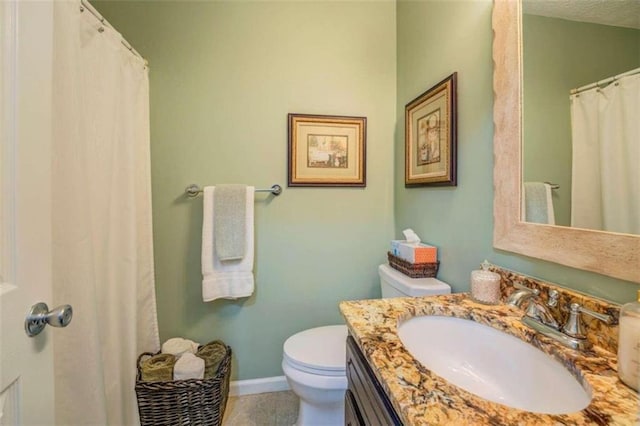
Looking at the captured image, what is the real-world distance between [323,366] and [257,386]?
0.80 meters

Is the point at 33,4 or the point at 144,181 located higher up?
the point at 33,4

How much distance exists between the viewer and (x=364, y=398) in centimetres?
71

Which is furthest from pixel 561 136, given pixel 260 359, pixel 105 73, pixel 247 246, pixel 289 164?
pixel 260 359

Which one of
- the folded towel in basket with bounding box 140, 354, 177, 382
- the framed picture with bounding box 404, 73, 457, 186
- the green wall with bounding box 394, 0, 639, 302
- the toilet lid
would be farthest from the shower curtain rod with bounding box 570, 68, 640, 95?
the folded towel in basket with bounding box 140, 354, 177, 382

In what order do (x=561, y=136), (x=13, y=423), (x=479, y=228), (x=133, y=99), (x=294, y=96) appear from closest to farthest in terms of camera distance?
(x=13, y=423) → (x=561, y=136) → (x=479, y=228) → (x=133, y=99) → (x=294, y=96)

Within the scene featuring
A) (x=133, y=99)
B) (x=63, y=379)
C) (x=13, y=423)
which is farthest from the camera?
(x=133, y=99)

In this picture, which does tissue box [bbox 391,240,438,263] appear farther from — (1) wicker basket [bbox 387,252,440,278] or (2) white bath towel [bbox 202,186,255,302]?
(2) white bath towel [bbox 202,186,255,302]

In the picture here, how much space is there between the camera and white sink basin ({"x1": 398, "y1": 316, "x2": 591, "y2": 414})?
600 millimetres

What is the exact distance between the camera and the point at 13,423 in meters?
0.55

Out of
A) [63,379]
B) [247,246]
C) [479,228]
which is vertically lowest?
[63,379]

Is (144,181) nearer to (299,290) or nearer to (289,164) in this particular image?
(289,164)

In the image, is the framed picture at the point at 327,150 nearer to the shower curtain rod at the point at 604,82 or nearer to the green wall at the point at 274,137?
the green wall at the point at 274,137

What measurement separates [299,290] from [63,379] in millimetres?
1107

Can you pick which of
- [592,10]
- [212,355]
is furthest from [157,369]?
[592,10]
